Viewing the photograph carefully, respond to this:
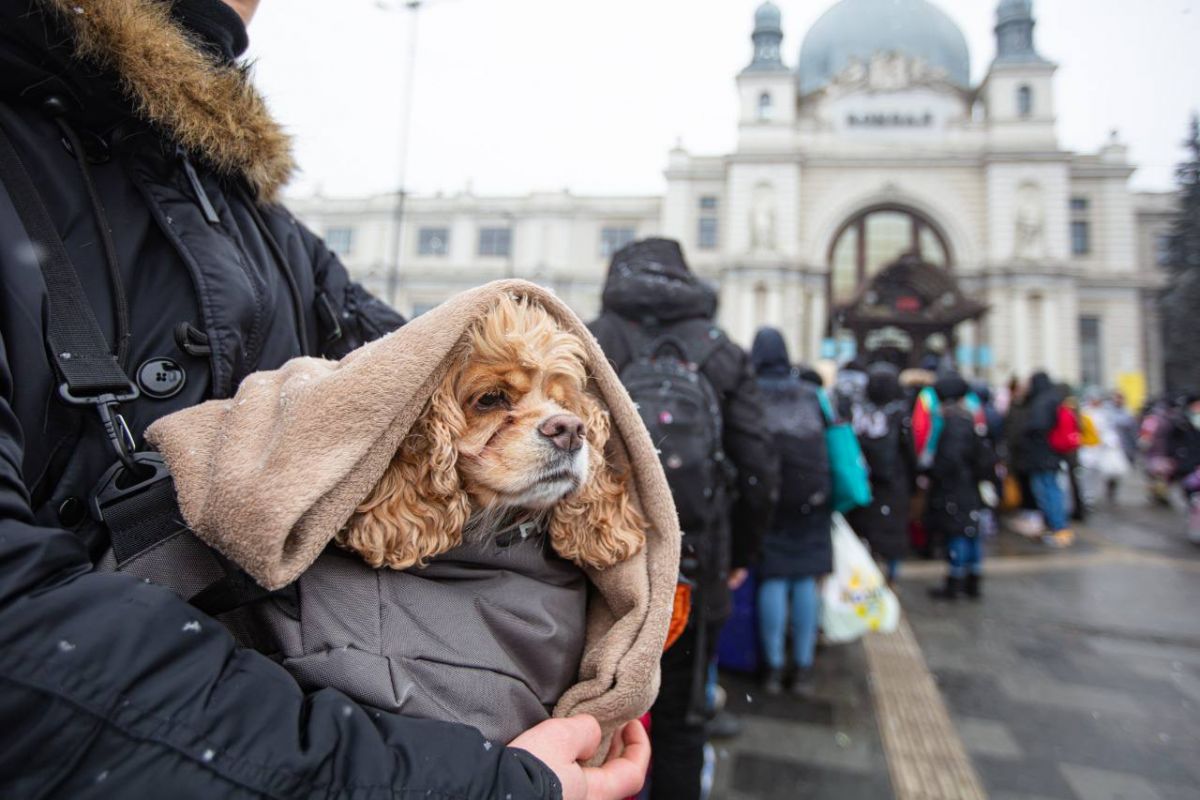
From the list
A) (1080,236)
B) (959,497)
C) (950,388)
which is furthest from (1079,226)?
(959,497)

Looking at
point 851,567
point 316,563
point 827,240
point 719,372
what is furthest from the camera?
point 827,240

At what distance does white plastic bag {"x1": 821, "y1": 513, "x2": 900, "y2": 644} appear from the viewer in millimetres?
4391

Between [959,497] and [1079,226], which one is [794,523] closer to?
[959,497]

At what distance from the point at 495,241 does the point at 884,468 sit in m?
32.2

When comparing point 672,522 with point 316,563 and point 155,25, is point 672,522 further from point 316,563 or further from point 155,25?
point 155,25

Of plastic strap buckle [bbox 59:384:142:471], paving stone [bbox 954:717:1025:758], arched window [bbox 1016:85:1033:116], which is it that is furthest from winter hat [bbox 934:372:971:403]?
arched window [bbox 1016:85:1033:116]

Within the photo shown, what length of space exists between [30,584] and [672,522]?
3.53 feet

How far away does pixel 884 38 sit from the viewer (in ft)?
98.6

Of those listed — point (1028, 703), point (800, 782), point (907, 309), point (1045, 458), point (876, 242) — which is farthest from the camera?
point (876, 242)

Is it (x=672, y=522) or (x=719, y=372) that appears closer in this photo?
(x=672, y=522)

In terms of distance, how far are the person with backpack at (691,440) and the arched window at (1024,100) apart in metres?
34.5

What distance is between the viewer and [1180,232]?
8250 mm

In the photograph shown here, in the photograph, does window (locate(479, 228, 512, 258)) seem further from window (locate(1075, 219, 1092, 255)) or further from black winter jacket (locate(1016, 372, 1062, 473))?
black winter jacket (locate(1016, 372, 1062, 473))

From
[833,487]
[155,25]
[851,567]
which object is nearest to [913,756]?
[851,567]
